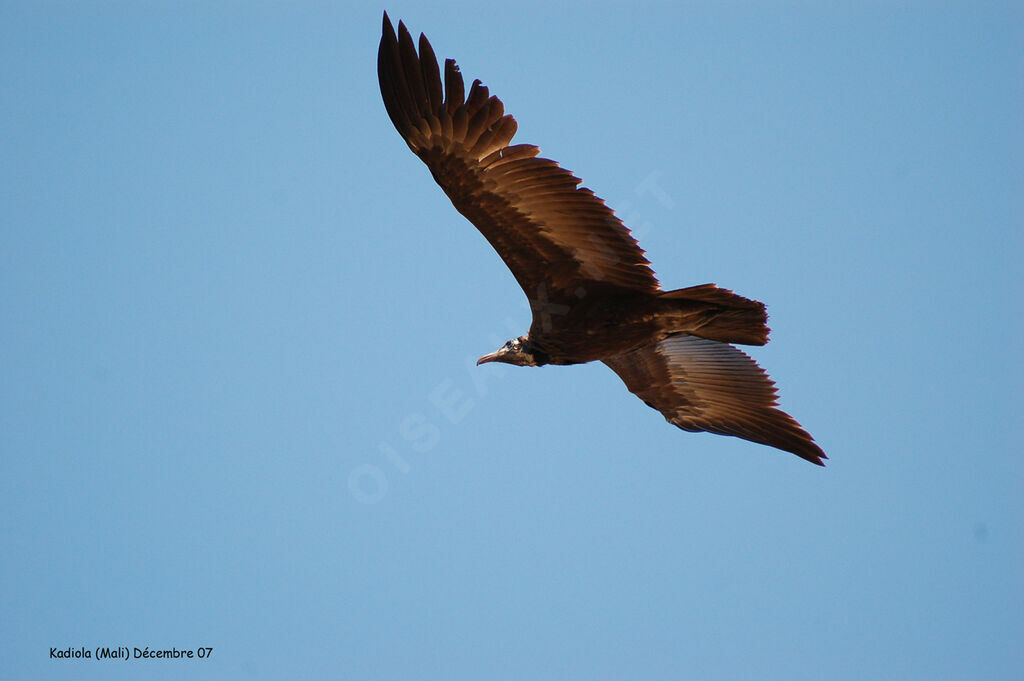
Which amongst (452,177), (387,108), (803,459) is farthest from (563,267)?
(803,459)

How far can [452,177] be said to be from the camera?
7832 millimetres

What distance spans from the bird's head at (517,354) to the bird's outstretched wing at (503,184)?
2.53 ft

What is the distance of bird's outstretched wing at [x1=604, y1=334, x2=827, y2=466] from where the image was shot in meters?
9.08

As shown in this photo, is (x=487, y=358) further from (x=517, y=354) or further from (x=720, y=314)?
(x=720, y=314)

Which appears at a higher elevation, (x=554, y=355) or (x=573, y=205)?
(x=573, y=205)

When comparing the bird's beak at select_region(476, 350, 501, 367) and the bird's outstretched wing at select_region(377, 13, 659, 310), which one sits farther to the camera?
the bird's beak at select_region(476, 350, 501, 367)

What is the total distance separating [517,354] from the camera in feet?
30.5

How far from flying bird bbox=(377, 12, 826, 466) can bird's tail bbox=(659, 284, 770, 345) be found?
0.4 inches

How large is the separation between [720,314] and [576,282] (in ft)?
4.15

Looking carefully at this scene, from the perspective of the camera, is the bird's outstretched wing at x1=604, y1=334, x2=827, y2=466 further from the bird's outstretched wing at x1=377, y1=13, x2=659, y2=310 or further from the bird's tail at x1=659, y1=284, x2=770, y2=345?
the bird's outstretched wing at x1=377, y1=13, x2=659, y2=310

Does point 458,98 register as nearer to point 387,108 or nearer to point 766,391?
point 387,108

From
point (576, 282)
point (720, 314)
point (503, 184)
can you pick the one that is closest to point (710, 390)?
point (720, 314)

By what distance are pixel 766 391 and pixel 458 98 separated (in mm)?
3980

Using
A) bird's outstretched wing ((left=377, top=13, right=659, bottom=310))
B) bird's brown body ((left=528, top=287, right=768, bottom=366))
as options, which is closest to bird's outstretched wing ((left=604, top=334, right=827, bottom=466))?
bird's brown body ((left=528, top=287, right=768, bottom=366))
